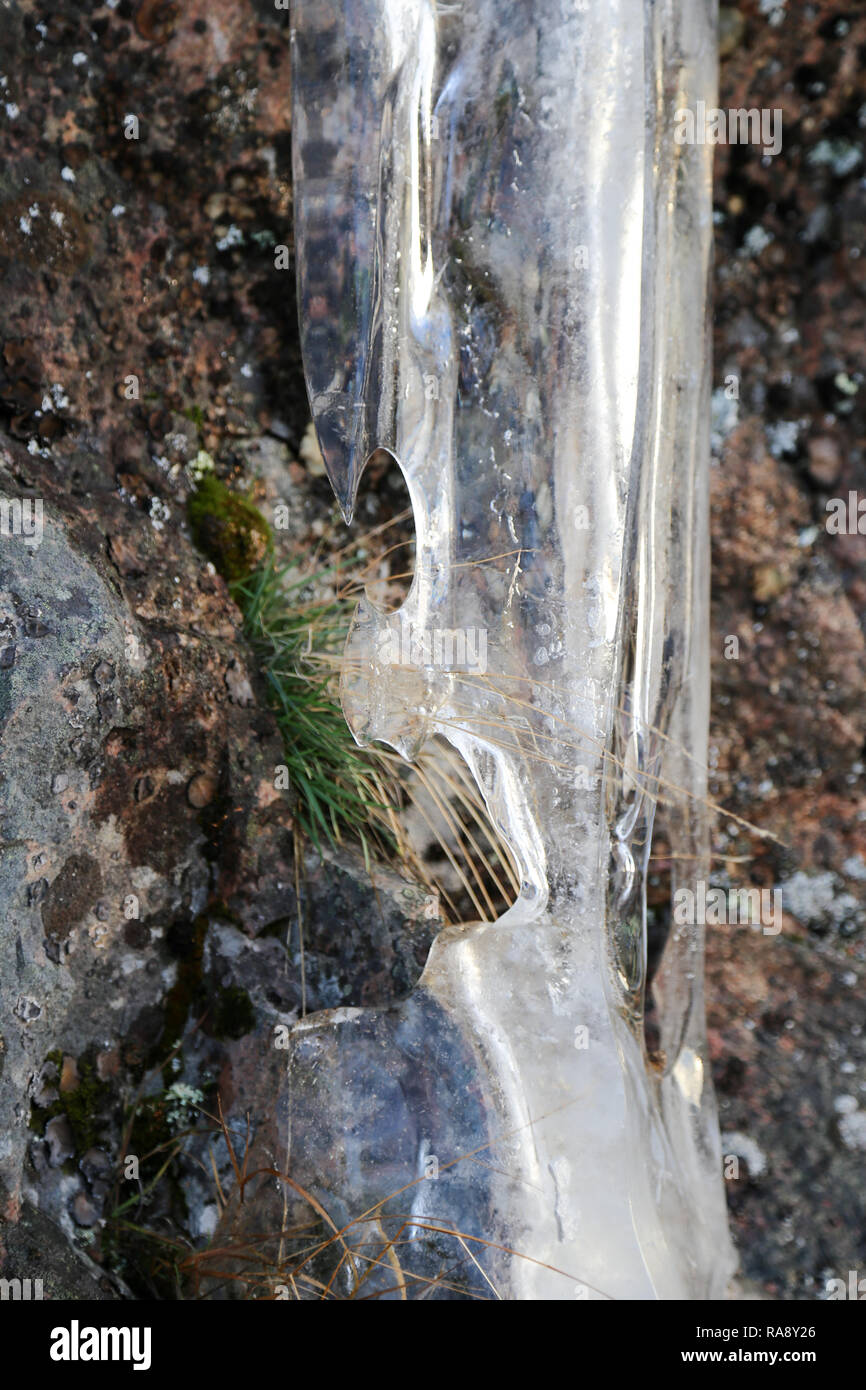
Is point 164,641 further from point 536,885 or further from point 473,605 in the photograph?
point 536,885

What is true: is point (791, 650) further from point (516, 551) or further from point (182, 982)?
point (182, 982)

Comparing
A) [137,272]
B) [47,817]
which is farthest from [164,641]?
[137,272]

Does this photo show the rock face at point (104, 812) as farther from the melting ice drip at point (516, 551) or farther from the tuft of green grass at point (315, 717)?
the melting ice drip at point (516, 551)

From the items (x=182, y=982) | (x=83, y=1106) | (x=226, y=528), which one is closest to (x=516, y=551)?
(x=226, y=528)

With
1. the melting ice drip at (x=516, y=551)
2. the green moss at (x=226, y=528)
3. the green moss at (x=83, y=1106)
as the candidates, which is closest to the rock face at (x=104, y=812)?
the green moss at (x=83, y=1106)

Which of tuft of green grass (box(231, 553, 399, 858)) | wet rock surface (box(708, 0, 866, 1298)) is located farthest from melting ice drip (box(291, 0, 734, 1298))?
wet rock surface (box(708, 0, 866, 1298))

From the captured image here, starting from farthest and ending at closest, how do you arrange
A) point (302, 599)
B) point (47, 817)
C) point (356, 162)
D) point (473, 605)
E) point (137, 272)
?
1. point (302, 599)
2. point (137, 272)
3. point (473, 605)
4. point (356, 162)
5. point (47, 817)

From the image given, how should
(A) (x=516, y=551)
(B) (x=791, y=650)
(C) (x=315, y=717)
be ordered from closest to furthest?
(A) (x=516, y=551) < (C) (x=315, y=717) < (B) (x=791, y=650)
